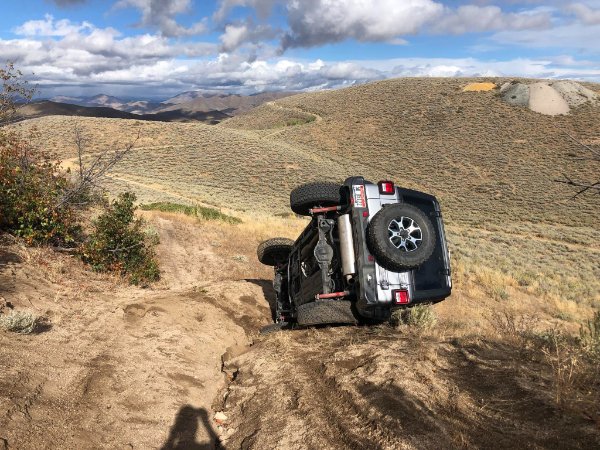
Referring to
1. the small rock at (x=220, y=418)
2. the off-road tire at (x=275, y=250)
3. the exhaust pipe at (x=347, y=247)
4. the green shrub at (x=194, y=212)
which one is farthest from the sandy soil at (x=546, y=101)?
the small rock at (x=220, y=418)

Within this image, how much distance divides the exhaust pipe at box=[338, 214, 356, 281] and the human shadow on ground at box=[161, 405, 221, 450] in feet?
7.68

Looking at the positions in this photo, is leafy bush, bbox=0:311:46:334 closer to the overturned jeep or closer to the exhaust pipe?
the overturned jeep

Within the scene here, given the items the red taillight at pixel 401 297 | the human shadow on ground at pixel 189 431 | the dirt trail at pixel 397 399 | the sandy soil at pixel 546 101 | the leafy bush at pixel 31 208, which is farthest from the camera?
Result: the sandy soil at pixel 546 101

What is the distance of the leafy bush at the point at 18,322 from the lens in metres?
4.93

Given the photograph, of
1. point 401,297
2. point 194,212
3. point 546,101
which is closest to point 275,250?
point 401,297

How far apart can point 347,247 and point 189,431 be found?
274 centimetres

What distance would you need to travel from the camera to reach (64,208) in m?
9.85

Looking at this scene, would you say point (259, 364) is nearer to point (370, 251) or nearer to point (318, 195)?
point (370, 251)

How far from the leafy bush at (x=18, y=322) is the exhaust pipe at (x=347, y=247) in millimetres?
4052

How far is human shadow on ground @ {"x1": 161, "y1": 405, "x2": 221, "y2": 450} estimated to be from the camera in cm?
378

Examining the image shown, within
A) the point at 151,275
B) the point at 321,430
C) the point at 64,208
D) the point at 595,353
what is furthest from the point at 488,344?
the point at 64,208

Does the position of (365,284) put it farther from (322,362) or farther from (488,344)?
(488,344)

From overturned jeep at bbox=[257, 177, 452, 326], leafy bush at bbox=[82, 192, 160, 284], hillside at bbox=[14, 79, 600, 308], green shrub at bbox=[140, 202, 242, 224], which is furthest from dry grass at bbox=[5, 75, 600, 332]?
overturned jeep at bbox=[257, 177, 452, 326]

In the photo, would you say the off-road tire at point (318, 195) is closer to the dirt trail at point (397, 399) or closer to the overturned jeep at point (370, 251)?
the overturned jeep at point (370, 251)
